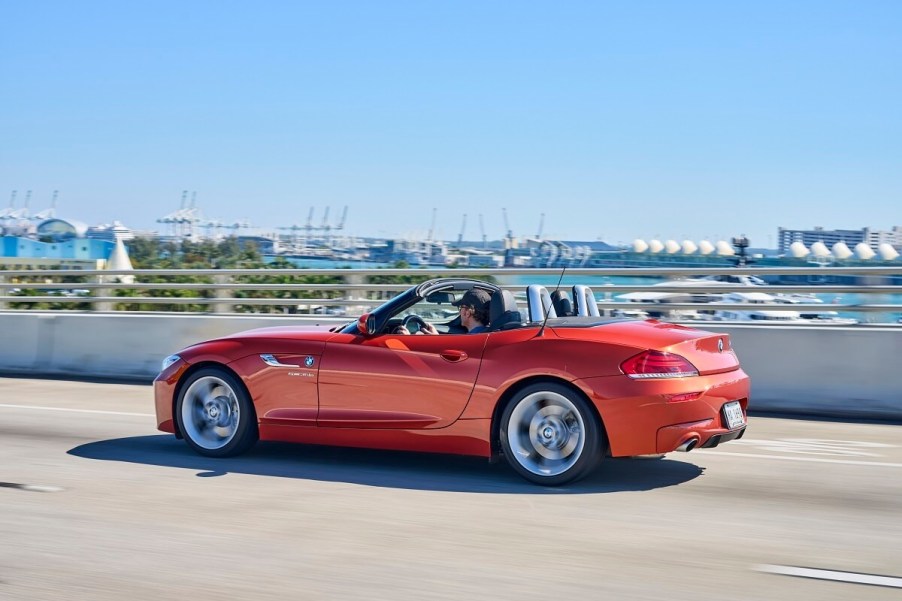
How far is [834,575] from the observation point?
4.82 meters

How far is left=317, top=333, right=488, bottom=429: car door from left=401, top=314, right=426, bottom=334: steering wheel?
0.36 ft

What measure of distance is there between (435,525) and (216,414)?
2712 millimetres

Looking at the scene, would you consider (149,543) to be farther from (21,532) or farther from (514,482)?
(514,482)

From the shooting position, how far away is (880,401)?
33.8 ft

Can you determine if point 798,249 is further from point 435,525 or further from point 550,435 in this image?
point 435,525

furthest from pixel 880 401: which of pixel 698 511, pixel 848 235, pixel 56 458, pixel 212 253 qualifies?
pixel 212 253

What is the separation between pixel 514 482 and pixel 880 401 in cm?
509

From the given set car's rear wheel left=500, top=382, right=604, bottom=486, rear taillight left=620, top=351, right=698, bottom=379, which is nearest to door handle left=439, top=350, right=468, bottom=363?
car's rear wheel left=500, top=382, right=604, bottom=486

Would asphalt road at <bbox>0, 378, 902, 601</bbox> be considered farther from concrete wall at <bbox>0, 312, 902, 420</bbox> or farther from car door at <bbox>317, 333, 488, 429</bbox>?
concrete wall at <bbox>0, 312, 902, 420</bbox>

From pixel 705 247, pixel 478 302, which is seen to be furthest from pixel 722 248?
pixel 478 302

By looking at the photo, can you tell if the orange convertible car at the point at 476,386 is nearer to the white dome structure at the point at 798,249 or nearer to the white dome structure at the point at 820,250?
the white dome structure at the point at 798,249

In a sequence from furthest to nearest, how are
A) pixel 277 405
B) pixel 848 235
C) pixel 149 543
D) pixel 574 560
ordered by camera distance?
pixel 848 235
pixel 277 405
pixel 149 543
pixel 574 560

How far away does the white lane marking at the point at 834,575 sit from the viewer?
470 cm

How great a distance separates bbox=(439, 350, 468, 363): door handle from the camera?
22.7 ft
